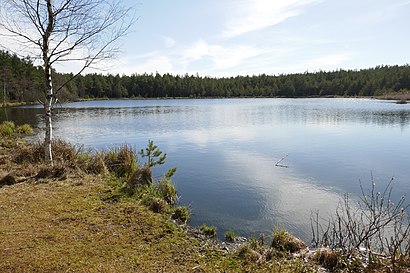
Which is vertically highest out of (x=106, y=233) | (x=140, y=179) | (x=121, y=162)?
Answer: (x=121, y=162)

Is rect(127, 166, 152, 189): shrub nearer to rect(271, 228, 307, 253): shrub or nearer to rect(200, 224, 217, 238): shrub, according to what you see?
rect(200, 224, 217, 238): shrub

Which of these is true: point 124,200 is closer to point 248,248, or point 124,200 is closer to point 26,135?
point 248,248

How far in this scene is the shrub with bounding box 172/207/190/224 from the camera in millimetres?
7923

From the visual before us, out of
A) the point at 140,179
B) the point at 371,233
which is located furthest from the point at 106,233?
the point at 371,233

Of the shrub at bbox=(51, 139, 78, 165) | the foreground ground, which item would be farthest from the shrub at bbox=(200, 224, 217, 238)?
the shrub at bbox=(51, 139, 78, 165)

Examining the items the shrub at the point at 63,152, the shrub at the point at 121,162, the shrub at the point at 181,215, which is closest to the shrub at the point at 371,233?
the shrub at the point at 181,215

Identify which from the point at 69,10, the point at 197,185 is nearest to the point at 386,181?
the point at 197,185

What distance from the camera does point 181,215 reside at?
811 cm

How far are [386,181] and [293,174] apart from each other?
3.50 metres

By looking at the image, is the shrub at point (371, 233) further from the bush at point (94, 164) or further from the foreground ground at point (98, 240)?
the bush at point (94, 164)

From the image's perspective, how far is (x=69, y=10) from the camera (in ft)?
31.1

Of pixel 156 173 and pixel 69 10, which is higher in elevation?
pixel 69 10

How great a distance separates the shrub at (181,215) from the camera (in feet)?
26.0

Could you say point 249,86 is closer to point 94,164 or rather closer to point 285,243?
point 94,164
